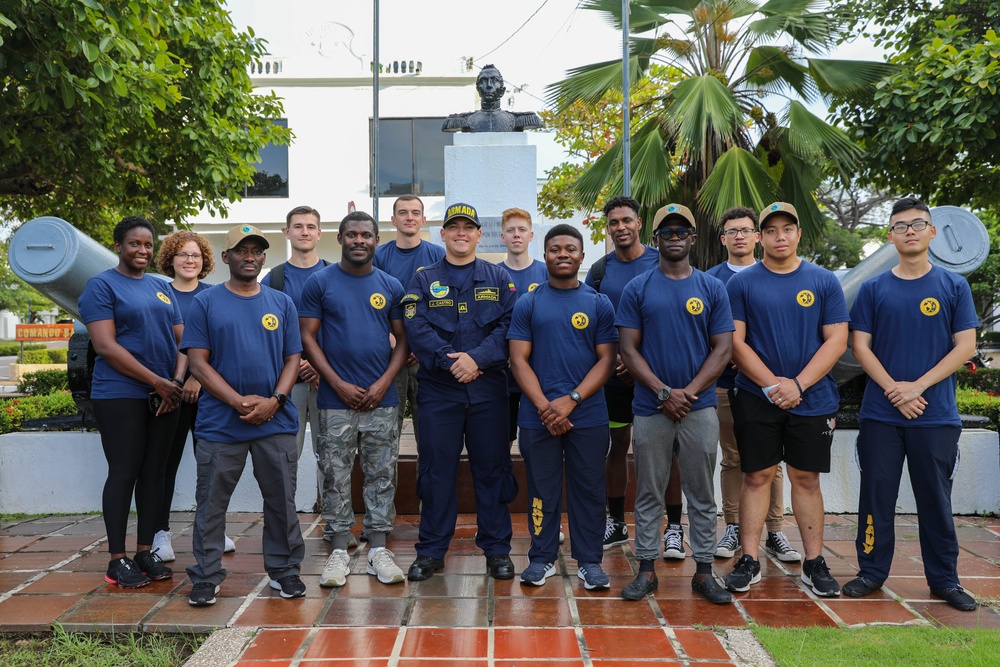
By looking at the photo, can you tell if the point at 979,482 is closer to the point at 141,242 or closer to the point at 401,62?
the point at 141,242

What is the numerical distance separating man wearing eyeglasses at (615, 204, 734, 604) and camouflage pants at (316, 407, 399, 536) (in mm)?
1395

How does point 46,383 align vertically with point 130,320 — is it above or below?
below

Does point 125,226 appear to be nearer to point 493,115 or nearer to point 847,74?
point 493,115

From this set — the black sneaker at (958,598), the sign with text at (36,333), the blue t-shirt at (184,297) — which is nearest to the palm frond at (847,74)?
the black sneaker at (958,598)

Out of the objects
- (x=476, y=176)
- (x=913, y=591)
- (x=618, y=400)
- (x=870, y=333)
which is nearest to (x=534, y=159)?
(x=476, y=176)

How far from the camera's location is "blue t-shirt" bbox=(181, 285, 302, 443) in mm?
4324

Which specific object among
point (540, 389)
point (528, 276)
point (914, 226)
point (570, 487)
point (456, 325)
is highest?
point (914, 226)

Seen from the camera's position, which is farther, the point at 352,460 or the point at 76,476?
the point at 76,476

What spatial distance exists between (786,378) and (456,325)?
1.78m

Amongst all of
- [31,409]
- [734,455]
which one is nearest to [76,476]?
[31,409]

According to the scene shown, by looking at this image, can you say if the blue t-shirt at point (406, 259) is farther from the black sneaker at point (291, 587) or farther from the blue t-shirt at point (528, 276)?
the black sneaker at point (291, 587)

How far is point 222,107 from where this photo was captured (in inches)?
412

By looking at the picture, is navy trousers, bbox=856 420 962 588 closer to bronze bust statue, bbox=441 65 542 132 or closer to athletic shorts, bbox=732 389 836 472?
athletic shorts, bbox=732 389 836 472

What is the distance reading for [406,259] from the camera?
18.7 feet
